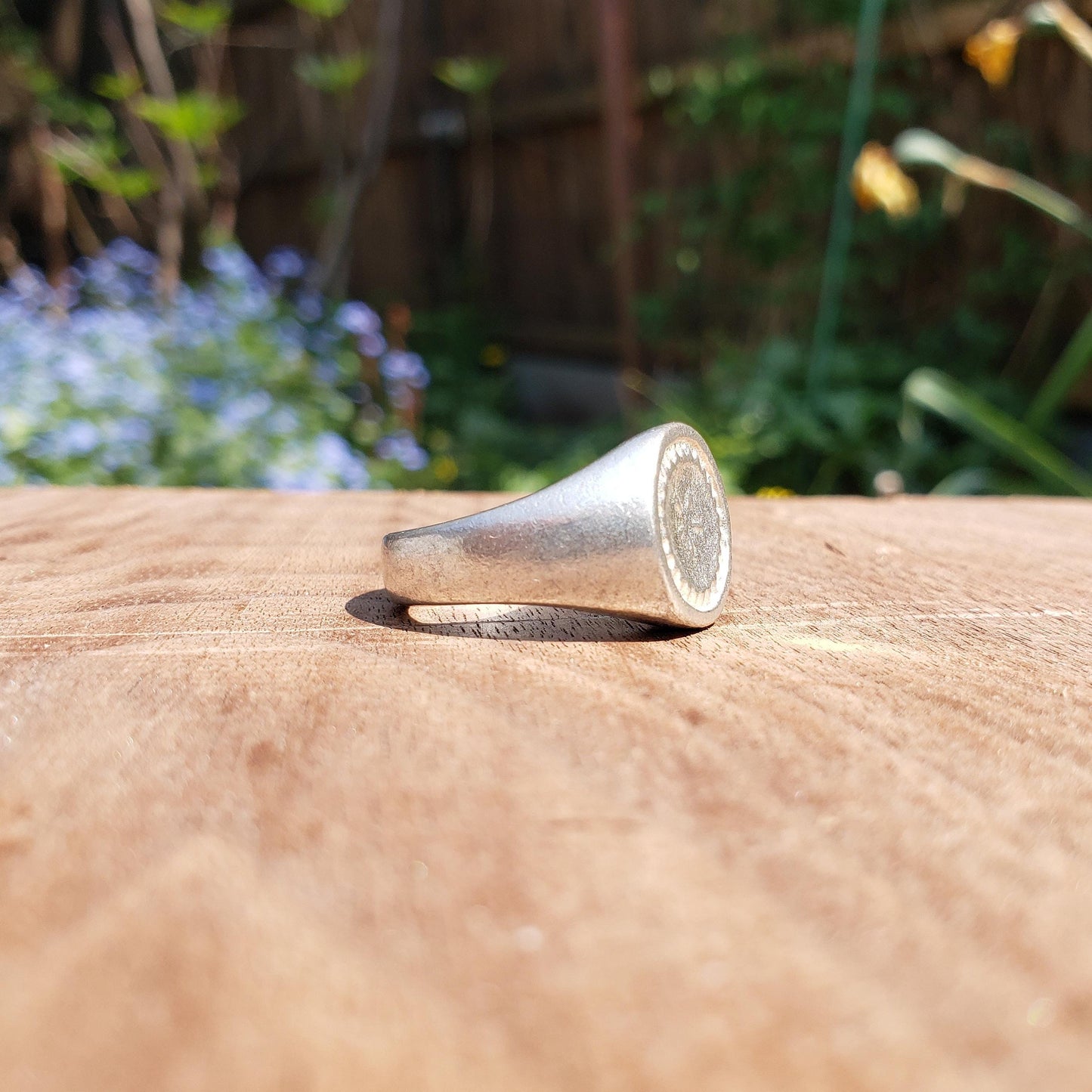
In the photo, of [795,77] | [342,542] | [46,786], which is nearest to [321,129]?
[795,77]

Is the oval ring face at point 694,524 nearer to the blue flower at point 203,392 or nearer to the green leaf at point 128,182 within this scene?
the blue flower at point 203,392

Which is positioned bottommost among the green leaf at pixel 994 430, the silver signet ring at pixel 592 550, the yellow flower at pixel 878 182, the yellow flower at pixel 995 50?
the green leaf at pixel 994 430

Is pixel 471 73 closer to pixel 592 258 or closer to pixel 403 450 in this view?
pixel 592 258

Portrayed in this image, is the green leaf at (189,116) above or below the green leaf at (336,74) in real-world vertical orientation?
below

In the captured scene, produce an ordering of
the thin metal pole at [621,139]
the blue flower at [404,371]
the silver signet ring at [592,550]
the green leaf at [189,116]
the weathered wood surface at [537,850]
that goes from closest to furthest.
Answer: the weathered wood surface at [537,850] < the silver signet ring at [592,550] < the blue flower at [404,371] < the green leaf at [189,116] < the thin metal pole at [621,139]

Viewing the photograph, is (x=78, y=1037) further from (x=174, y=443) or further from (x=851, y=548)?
(x=174, y=443)

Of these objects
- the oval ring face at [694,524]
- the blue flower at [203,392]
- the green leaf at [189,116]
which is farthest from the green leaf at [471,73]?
the oval ring face at [694,524]

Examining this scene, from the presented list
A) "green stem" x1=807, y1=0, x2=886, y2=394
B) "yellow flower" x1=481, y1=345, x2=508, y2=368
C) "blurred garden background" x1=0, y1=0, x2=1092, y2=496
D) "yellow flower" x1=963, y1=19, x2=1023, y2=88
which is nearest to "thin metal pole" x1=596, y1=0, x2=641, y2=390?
"blurred garden background" x1=0, y1=0, x2=1092, y2=496
